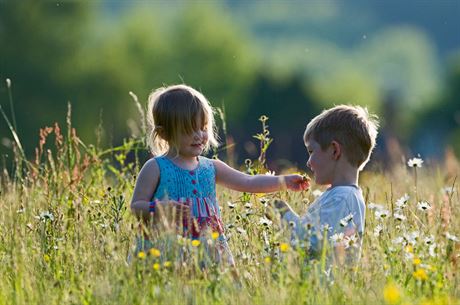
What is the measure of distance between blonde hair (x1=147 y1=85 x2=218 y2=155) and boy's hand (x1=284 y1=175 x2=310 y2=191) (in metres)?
0.49

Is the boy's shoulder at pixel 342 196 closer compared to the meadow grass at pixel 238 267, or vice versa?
the meadow grass at pixel 238 267

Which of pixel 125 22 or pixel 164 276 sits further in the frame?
pixel 125 22

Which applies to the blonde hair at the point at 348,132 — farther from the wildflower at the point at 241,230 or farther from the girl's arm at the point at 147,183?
the girl's arm at the point at 147,183

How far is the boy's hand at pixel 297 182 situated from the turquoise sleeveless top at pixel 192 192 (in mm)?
442

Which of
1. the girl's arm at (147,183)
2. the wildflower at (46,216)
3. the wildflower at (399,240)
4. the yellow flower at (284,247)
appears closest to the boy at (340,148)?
the wildflower at (399,240)

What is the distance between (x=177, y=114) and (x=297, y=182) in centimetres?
81

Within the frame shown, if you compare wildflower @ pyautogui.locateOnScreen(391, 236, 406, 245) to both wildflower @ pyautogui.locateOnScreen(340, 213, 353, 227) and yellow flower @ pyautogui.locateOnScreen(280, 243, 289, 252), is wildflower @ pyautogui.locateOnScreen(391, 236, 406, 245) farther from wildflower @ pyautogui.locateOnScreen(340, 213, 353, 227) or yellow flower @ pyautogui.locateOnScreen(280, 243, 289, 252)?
yellow flower @ pyautogui.locateOnScreen(280, 243, 289, 252)

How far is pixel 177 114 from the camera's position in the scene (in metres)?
5.59

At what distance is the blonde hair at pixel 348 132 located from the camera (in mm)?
5539

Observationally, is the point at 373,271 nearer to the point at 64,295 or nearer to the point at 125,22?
the point at 64,295

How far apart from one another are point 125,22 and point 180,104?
67746mm

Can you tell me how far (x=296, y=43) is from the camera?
188 meters

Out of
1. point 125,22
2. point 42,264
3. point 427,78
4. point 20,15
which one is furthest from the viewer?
point 427,78

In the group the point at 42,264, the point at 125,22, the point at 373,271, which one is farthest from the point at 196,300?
the point at 125,22
